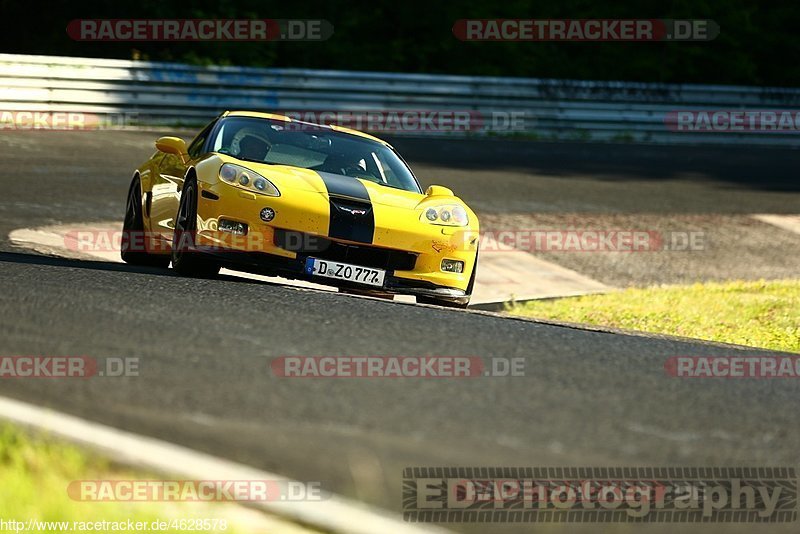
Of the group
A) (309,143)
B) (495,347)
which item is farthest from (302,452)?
(309,143)

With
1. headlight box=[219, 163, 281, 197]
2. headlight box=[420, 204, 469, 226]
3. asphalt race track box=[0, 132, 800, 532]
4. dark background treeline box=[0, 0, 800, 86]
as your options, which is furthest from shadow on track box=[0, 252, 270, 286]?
dark background treeline box=[0, 0, 800, 86]

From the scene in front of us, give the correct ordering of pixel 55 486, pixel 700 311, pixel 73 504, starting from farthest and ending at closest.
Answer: pixel 700 311 → pixel 55 486 → pixel 73 504

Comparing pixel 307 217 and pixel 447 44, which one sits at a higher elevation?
pixel 447 44

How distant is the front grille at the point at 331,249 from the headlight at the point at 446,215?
1.50 ft

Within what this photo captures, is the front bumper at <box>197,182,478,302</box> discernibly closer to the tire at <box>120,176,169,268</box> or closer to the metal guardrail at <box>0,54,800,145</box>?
the tire at <box>120,176,169,268</box>

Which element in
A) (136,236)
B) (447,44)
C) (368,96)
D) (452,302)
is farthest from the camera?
(447,44)

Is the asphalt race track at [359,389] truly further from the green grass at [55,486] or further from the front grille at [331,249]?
the front grille at [331,249]

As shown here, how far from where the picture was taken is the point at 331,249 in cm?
834

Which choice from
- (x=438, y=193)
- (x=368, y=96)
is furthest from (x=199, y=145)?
(x=368, y=96)

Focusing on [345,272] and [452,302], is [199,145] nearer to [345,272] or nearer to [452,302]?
[345,272]

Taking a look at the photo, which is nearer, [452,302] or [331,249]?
[331,249]

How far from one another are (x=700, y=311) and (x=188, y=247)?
4.98 metres

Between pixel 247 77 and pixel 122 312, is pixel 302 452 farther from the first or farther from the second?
pixel 247 77

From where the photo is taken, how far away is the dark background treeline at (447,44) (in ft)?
81.9
